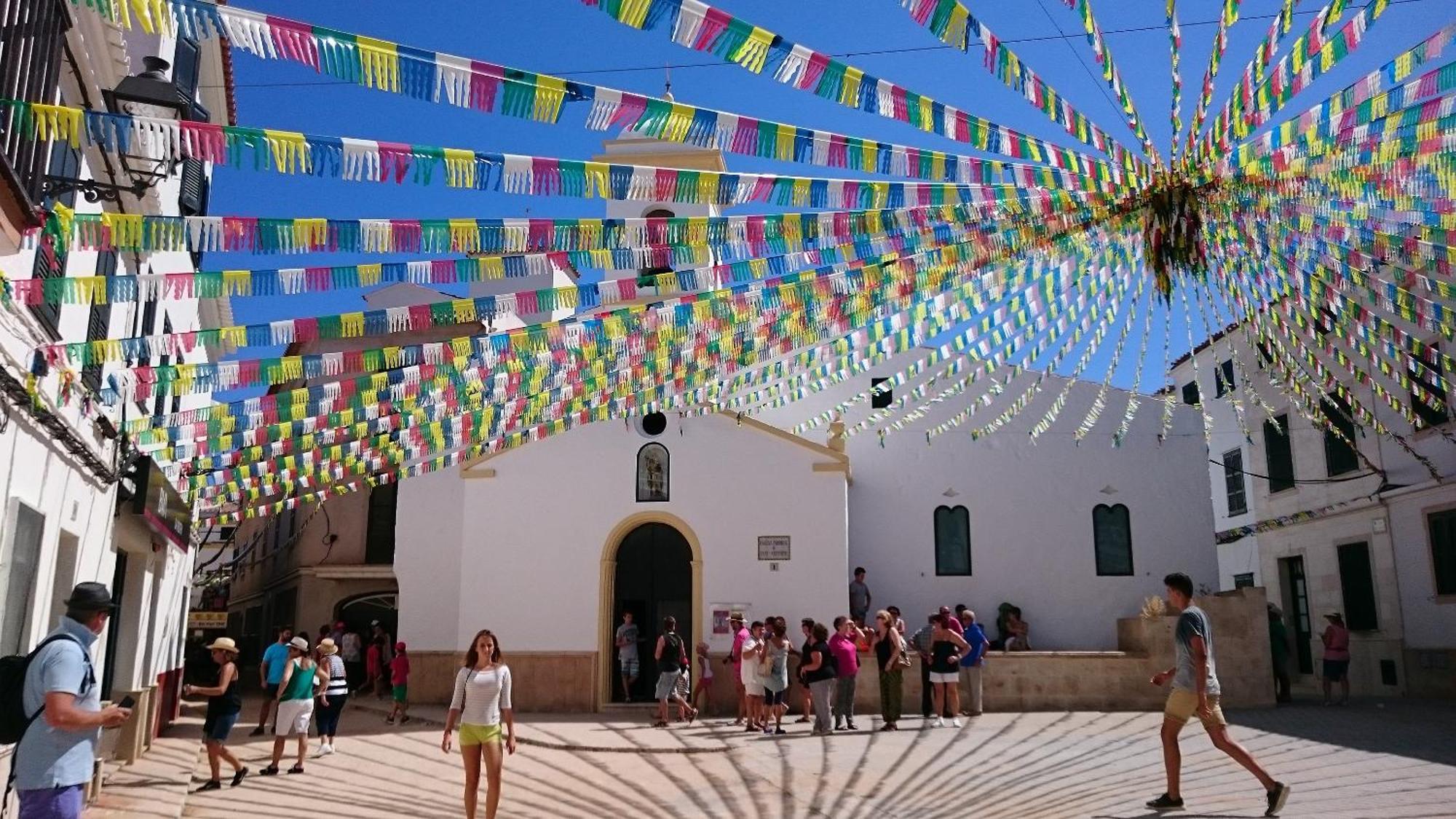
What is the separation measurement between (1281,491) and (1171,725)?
16263 mm

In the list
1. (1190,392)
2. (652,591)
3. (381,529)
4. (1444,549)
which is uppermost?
(1190,392)

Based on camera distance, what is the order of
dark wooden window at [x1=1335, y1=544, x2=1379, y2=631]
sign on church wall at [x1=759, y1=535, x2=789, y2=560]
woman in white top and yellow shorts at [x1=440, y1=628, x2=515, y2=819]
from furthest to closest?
1. dark wooden window at [x1=1335, y1=544, x2=1379, y2=631]
2. sign on church wall at [x1=759, y1=535, x2=789, y2=560]
3. woman in white top and yellow shorts at [x1=440, y1=628, x2=515, y2=819]

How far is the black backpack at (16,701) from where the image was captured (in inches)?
190

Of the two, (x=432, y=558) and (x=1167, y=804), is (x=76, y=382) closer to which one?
(x=1167, y=804)

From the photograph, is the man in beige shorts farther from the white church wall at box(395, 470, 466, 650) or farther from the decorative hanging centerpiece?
the white church wall at box(395, 470, 466, 650)

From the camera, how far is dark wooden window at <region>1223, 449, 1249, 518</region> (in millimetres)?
27894

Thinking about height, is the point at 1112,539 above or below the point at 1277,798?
above

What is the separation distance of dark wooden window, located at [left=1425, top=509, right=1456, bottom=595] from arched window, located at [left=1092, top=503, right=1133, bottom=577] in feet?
18.2

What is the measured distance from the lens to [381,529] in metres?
26.0

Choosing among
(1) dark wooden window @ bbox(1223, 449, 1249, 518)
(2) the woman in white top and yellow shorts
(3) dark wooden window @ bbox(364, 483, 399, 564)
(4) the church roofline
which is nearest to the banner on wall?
(4) the church roofline

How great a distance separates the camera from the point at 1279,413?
858 inches

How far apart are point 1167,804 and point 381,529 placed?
21345mm

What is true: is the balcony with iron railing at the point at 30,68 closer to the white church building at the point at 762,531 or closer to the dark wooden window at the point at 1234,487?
the white church building at the point at 762,531

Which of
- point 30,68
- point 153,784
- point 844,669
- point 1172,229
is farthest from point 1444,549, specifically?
point 30,68
